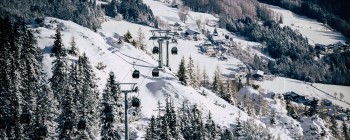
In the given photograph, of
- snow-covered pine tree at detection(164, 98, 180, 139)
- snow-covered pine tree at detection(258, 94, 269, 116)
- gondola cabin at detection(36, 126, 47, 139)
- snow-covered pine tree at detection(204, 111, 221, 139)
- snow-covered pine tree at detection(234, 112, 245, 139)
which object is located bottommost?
snow-covered pine tree at detection(258, 94, 269, 116)

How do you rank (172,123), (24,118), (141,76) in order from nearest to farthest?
(24,118) → (172,123) → (141,76)

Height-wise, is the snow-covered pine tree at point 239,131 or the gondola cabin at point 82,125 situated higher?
the gondola cabin at point 82,125

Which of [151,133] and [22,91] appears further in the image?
[22,91]

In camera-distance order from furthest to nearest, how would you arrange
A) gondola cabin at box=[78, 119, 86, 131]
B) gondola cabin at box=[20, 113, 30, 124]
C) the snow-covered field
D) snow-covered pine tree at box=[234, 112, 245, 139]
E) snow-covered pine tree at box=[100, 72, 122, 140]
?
the snow-covered field, snow-covered pine tree at box=[234, 112, 245, 139], snow-covered pine tree at box=[100, 72, 122, 140], gondola cabin at box=[20, 113, 30, 124], gondola cabin at box=[78, 119, 86, 131]

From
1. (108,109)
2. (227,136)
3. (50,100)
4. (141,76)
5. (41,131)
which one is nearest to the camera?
(41,131)

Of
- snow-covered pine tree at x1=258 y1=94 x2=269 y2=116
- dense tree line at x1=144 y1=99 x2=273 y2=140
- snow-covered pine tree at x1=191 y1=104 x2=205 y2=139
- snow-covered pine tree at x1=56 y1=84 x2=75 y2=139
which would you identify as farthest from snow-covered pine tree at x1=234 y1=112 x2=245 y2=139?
snow-covered pine tree at x1=56 y1=84 x2=75 y2=139

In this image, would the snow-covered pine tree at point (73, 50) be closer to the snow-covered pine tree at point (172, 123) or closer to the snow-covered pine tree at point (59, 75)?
the snow-covered pine tree at point (59, 75)

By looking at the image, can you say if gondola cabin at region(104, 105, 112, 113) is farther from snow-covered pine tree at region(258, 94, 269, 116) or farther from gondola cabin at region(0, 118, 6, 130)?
snow-covered pine tree at region(258, 94, 269, 116)

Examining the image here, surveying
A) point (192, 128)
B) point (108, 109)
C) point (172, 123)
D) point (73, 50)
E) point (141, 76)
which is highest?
point (73, 50)

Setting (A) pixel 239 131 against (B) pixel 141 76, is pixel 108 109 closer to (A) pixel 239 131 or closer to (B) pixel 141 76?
(A) pixel 239 131

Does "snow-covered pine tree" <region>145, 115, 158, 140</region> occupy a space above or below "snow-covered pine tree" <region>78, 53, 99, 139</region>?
below

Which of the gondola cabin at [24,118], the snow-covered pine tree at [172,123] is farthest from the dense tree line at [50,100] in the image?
the snow-covered pine tree at [172,123]

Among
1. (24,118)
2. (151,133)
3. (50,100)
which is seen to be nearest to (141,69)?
(151,133)

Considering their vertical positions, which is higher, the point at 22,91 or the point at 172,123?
the point at 22,91
